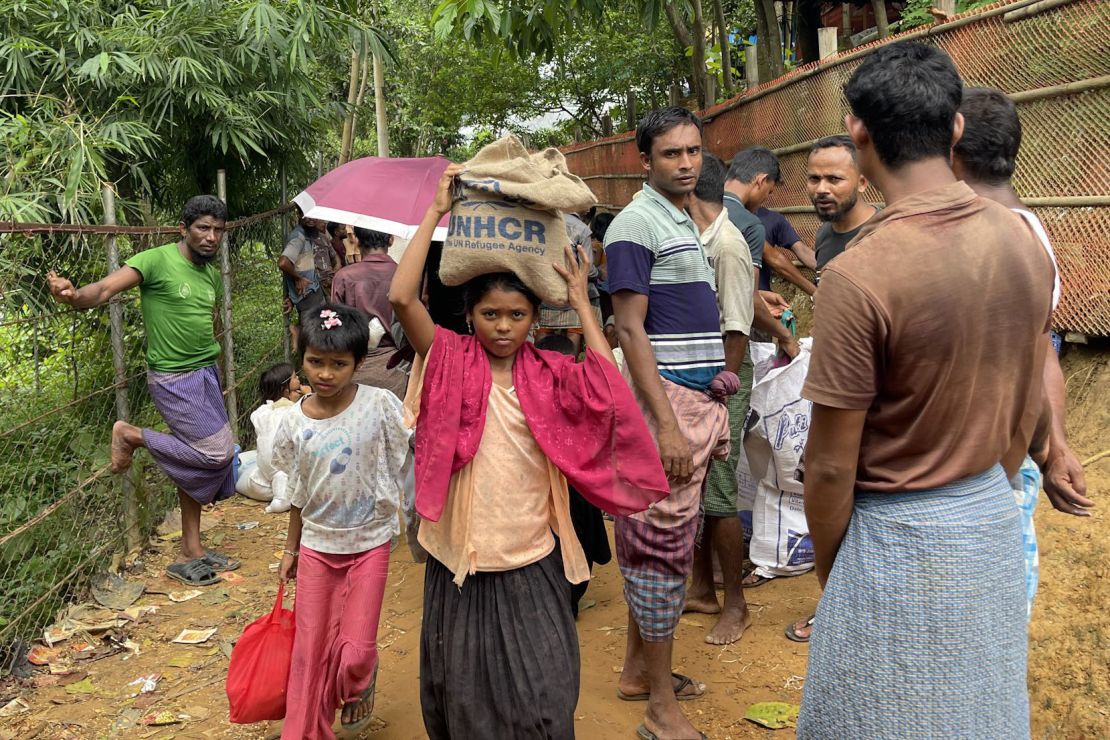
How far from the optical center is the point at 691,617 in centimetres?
441

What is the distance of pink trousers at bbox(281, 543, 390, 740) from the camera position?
10.6 feet

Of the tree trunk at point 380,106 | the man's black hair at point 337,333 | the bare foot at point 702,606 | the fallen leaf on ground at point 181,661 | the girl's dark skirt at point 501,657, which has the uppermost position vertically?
the tree trunk at point 380,106

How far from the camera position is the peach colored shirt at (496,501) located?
2658mm

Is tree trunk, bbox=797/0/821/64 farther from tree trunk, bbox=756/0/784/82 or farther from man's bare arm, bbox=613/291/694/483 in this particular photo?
man's bare arm, bbox=613/291/694/483

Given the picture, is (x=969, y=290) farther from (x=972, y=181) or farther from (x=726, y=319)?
(x=726, y=319)

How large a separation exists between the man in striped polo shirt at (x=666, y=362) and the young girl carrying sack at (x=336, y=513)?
2.93 ft

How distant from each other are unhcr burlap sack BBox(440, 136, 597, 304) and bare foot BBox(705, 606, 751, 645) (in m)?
2.11

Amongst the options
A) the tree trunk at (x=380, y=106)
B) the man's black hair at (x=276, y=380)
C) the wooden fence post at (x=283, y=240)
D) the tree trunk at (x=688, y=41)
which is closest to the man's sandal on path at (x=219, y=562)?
the man's black hair at (x=276, y=380)

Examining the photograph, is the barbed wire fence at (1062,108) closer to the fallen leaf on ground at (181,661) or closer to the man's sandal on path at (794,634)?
the man's sandal on path at (794,634)

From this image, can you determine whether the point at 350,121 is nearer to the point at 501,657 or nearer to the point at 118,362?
the point at 118,362

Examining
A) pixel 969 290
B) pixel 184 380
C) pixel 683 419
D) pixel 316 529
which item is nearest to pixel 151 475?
pixel 184 380

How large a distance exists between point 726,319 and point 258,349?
579 centimetres

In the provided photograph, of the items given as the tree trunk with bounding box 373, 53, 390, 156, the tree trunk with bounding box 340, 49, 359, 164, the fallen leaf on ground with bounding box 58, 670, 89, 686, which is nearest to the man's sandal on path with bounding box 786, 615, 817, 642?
the fallen leaf on ground with bounding box 58, 670, 89, 686

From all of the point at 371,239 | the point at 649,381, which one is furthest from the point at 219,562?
the point at 649,381
